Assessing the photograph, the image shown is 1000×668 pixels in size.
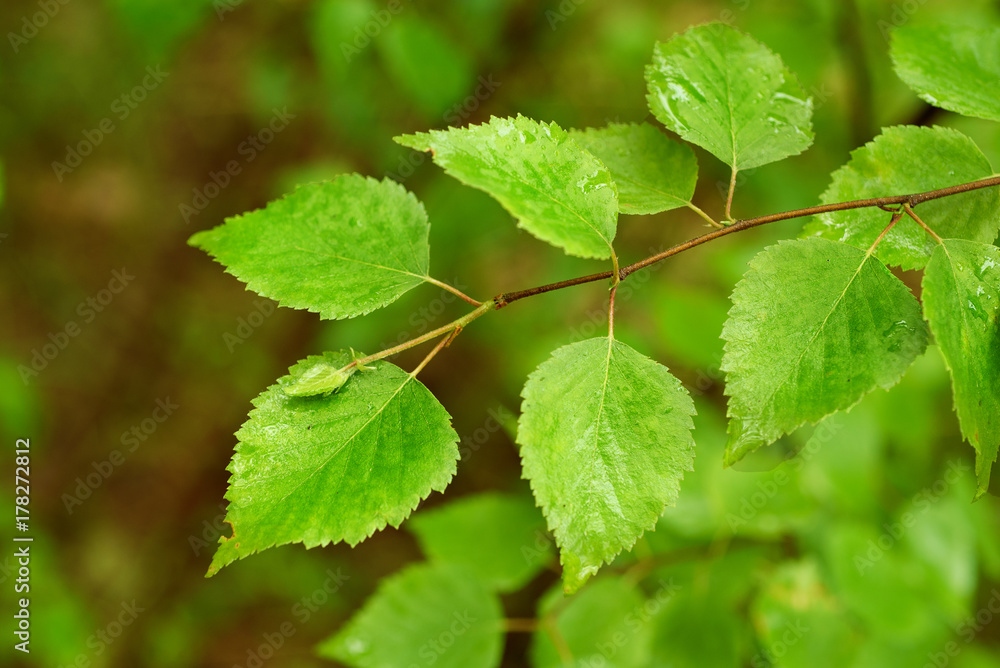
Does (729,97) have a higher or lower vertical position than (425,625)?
higher

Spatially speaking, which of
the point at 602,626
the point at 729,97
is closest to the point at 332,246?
the point at 729,97

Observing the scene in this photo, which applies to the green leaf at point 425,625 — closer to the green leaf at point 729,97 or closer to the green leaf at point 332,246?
the green leaf at point 332,246

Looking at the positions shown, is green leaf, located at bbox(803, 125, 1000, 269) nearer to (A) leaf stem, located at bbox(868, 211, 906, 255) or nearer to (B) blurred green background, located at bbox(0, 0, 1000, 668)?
(A) leaf stem, located at bbox(868, 211, 906, 255)

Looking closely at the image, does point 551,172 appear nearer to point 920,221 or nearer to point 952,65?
point 920,221

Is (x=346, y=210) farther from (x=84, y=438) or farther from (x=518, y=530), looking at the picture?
(x=84, y=438)

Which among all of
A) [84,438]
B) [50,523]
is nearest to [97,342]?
[84,438]

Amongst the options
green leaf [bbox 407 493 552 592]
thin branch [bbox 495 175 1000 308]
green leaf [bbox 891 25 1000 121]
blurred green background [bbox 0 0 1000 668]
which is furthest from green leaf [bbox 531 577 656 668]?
green leaf [bbox 891 25 1000 121]

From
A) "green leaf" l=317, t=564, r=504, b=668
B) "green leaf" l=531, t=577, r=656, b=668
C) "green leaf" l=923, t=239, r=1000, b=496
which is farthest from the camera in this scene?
"green leaf" l=531, t=577, r=656, b=668
